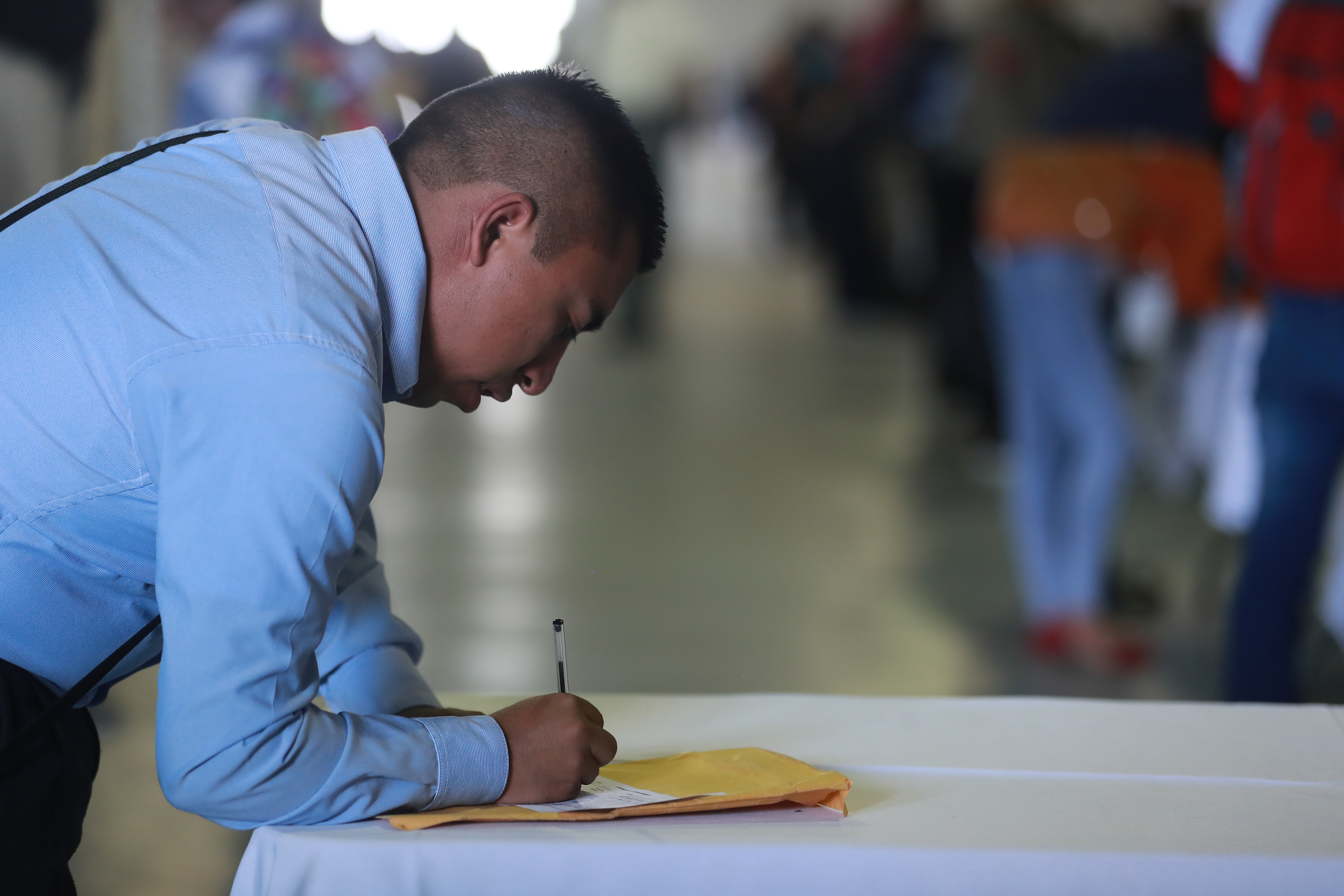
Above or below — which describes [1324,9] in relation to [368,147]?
above

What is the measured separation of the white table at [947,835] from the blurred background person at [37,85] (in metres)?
1.57

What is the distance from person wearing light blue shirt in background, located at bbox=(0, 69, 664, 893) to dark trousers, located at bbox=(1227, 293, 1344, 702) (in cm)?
128

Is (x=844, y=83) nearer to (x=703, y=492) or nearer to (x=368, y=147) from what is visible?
(x=703, y=492)

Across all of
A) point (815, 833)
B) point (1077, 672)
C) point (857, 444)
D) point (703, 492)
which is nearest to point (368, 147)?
point (815, 833)

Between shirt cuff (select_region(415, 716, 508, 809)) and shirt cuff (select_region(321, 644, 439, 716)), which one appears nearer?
shirt cuff (select_region(415, 716, 508, 809))

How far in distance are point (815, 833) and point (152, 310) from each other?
1.81 feet

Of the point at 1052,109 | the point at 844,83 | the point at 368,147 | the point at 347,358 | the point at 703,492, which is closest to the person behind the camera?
the point at 347,358

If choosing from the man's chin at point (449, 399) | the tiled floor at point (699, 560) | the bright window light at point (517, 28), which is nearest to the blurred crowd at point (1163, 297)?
the tiled floor at point (699, 560)

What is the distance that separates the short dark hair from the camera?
96cm

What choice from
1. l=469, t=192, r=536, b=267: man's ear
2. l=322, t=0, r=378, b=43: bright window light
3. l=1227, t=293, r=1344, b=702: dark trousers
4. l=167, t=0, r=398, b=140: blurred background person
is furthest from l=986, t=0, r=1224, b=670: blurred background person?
l=469, t=192, r=536, b=267: man's ear

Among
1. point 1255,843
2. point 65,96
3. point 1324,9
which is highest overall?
point 65,96

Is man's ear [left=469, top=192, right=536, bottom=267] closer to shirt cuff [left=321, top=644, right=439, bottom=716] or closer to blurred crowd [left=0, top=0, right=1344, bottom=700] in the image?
shirt cuff [left=321, top=644, right=439, bottom=716]

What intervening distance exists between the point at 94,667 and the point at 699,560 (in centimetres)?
252

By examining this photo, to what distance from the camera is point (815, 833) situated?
2.99 feet
